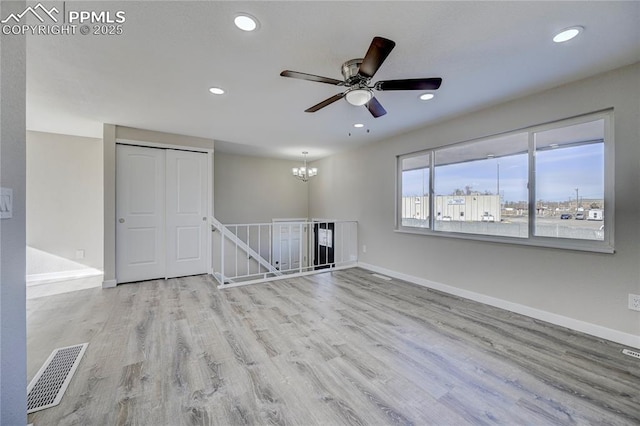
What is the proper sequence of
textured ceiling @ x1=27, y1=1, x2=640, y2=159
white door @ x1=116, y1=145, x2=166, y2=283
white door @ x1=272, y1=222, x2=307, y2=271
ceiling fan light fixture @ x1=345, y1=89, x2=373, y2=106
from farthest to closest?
white door @ x1=272, y1=222, x2=307, y2=271 < white door @ x1=116, y1=145, x2=166, y2=283 < ceiling fan light fixture @ x1=345, y1=89, x2=373, y2=106 < textured ceiling @ x1=27, y1=1, x2=640, y2=159

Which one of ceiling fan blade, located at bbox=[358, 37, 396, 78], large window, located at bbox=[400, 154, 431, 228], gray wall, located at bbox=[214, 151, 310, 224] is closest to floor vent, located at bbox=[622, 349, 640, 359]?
large window, located at bbox=[400, 154, 431, 228]

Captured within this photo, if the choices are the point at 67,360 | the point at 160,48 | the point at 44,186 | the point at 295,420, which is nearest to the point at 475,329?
the point at 295,420

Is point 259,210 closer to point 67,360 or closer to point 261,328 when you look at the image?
point 261,328

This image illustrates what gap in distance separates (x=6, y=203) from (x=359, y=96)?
2177 millimetres

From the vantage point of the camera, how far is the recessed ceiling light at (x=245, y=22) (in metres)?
1.66

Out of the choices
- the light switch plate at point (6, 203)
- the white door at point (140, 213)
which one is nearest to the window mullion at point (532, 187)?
the light switch plate at point (6, 203)

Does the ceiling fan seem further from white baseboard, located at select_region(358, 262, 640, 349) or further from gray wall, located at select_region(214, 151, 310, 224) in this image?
gray wall, located at select_region(214, 151, 310, 224)

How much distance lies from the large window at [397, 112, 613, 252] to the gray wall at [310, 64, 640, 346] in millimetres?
103

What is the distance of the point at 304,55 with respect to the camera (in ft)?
6.82

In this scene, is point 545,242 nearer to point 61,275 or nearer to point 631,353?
point 631,353

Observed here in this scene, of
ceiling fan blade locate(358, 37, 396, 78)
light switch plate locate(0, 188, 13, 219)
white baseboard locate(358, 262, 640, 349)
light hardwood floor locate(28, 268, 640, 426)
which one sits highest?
ceiling fan blade locate(358, 37, 396, 78)

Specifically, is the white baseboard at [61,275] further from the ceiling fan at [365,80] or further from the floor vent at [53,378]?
the ceiling fan at [365,80]

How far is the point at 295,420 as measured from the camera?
1.42 m

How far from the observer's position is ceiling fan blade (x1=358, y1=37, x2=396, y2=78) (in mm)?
1529
